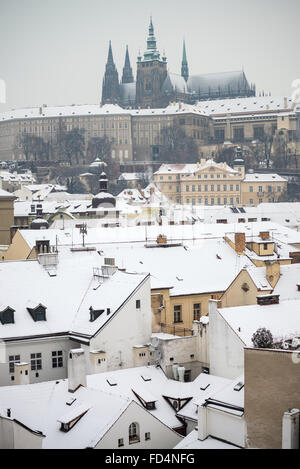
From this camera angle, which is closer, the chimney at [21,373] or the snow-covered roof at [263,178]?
the chimney at [21,373]

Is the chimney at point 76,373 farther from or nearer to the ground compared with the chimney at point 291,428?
nearer to the ground

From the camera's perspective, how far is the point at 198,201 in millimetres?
56625

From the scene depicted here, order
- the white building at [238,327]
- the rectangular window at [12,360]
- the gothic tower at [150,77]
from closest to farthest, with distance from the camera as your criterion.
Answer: the white building at [238,327] → the rectangular window at [12,360] → the gothic tower at [150,77]

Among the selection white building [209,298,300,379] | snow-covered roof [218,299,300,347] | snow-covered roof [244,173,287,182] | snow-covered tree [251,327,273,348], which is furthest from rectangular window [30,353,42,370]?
snow-covered roof [244,173,287,182]

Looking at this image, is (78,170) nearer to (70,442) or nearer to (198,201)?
(198,201)

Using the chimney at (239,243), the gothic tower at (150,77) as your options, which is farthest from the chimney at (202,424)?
the gothic tower at (150,77)

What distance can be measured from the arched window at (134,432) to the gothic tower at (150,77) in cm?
7548

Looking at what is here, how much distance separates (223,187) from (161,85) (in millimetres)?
32637

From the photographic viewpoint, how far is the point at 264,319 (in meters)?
13.7

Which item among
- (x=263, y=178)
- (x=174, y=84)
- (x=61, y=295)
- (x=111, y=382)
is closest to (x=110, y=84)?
(x=174, y=84)

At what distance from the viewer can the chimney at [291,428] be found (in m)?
8.45

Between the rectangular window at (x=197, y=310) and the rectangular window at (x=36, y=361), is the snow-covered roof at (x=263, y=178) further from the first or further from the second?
the rectangular window at (x=36, y=361)

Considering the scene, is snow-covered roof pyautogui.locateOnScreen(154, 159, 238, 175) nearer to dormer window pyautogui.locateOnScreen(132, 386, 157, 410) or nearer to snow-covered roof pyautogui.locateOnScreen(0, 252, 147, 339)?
snow-covered roof pyautogui.locateOnScreen(0, 252, 147, 339)

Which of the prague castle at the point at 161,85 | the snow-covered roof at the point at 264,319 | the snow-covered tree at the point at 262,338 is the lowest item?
the snow-covered roof at the point at 264,319
